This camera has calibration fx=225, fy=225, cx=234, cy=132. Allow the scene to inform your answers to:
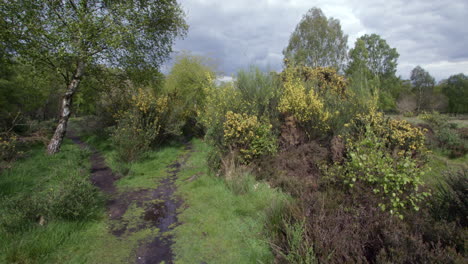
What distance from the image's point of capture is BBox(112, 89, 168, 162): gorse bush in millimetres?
8922

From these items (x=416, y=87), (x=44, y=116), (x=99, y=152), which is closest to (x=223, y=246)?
(x=99, y=152)

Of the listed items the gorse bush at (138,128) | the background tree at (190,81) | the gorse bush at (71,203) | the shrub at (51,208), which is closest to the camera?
the shrub at (51,208)

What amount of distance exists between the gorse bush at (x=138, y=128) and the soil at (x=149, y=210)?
1.24 m

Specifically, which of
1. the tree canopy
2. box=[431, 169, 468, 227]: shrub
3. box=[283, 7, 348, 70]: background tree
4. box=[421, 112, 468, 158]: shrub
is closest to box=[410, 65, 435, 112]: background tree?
the tree canopy

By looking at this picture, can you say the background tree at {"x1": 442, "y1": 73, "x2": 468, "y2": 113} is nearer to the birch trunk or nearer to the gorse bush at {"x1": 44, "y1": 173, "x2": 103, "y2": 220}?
the birch trunk

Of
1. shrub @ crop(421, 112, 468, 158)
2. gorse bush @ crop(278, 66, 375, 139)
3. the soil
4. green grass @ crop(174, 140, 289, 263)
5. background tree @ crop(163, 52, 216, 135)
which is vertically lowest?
the soil

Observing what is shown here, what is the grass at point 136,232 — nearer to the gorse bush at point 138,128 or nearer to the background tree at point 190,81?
the gorse bush at point 138,128

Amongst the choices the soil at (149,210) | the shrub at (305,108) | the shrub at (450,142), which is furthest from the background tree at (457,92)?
the soil at (149,210)

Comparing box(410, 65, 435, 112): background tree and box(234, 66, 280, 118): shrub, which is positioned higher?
box(410, 65, 435, 112): background tree

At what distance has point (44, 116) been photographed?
28.6m

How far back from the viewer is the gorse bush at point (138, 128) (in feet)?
29.3

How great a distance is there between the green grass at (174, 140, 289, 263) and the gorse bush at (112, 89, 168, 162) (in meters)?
3.83

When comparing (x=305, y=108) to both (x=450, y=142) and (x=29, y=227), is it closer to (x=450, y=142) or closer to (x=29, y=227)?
(x=29, y=227)

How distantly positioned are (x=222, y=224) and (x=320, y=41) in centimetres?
2553
